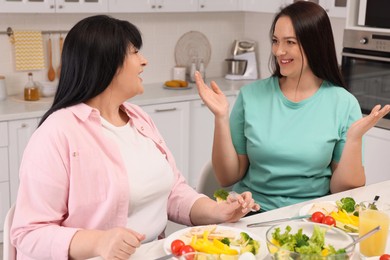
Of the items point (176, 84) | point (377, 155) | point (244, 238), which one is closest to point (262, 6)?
point (176, 84)

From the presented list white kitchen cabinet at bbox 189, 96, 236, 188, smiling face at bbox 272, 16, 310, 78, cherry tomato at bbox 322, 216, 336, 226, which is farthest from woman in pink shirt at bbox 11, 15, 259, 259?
white kitchen cabinet at bbox 189, 96, 236, 188

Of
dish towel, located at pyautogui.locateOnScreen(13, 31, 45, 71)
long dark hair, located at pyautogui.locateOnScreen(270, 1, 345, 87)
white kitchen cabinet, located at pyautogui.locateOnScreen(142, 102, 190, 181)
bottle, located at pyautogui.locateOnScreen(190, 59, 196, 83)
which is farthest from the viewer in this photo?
bottle, located at pyautogui.locateOnScreen(190, 59, 196, 83)

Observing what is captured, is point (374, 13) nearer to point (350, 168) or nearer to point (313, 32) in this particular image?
point (313, 32)

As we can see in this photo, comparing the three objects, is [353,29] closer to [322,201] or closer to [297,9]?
[297,9]

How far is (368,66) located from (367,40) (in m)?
0.16

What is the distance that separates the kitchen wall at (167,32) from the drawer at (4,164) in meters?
0.67

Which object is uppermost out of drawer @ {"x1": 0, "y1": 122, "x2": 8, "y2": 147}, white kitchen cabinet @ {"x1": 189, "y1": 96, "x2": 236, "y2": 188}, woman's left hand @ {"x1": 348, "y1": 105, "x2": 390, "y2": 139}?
woman's left hand @ {"x1": 348, "y1": 105, "x2": 390, "y2": 139}

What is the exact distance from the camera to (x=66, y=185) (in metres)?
1.61

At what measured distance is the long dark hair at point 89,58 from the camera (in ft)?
5.49

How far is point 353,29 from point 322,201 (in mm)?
1809

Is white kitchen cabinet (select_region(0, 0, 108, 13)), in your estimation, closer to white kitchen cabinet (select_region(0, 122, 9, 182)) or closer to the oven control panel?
white kitchen cabinet (select_region(0, 122, 9, 182))

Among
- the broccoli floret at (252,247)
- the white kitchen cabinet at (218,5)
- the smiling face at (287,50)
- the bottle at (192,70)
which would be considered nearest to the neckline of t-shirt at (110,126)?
the broccoli floret at (252,247)

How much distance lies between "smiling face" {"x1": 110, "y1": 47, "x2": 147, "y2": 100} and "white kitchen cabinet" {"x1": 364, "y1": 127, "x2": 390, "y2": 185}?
202cm

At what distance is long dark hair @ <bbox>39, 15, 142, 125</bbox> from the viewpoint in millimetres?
1675
